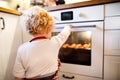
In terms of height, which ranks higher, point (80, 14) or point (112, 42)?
point (80, 14)

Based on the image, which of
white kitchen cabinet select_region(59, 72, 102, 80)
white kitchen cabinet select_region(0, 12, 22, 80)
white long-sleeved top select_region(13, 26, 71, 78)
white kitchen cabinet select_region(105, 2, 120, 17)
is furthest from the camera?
white kitchen cabinet select_region(0, 12, 22, 80)

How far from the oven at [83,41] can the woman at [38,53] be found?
331 millimetres

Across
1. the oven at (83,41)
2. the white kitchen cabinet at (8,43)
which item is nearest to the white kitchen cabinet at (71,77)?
the oven at (83,41)

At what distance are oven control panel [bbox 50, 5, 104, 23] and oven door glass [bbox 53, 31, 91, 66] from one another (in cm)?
13

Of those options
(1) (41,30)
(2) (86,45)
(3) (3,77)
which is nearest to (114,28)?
(2) (86,45)

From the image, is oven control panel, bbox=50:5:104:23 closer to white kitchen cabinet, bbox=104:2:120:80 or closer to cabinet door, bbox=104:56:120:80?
white kitchen cabinet, bbox=104:2:120:80

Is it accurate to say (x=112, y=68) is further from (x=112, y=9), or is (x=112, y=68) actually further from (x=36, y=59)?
(x=36, y=59)

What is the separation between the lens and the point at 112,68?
40.9 inches

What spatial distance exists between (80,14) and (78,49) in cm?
31

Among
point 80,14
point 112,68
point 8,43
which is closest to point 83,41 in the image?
point 80,14

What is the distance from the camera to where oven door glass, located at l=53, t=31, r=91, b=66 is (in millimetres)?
1184

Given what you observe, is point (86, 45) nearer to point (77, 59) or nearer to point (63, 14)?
point (77, 59)

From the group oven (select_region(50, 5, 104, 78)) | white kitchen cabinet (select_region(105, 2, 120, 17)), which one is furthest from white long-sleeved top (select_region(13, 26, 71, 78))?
white kitchen cabinet (select_region(105, 2, 120, 17))

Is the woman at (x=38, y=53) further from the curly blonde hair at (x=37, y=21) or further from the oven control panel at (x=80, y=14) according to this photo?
the oven control panel at (x=80, y=14)
